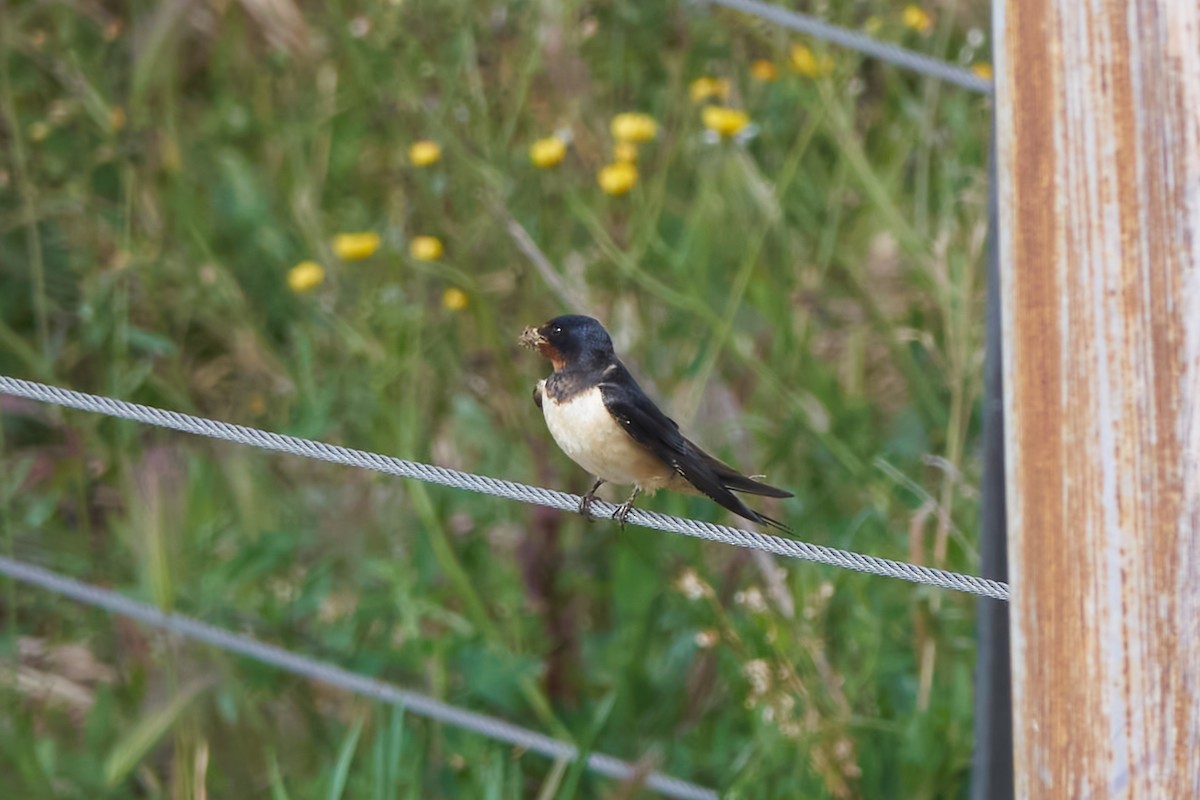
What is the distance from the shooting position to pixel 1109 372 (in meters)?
1.19

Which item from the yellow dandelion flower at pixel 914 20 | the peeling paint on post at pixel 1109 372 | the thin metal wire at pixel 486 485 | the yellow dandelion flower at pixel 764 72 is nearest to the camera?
the peeling paint on post at pixel 1109 372

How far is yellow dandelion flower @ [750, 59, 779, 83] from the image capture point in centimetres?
372

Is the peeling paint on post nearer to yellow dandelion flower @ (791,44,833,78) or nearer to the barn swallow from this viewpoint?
the barn swallow

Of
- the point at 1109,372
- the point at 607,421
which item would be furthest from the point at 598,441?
the point at 1109,372

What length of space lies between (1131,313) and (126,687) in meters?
2.31

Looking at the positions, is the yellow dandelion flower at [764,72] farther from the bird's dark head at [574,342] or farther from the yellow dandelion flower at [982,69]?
the bird's dark head at [574,342]

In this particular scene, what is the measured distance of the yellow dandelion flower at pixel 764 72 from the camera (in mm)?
3720

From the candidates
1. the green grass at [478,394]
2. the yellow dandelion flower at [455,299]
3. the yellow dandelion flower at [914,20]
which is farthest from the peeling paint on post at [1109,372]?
the yellow dandelion flower at [914,20]

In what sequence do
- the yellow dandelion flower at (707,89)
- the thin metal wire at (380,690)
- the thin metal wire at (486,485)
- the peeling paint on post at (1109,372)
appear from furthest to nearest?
the yellow dandelion flower at (707,89)
the thin metal wire at (380,690)
the thin metal wire at (486,485)
the peeling paint on post at (1109,372)

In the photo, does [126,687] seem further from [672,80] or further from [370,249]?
[672,80]

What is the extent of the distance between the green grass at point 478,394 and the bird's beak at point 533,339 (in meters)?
0.43

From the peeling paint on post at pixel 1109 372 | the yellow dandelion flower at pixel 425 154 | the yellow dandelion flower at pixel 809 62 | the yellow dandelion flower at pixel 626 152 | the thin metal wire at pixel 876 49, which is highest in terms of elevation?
the yellow dandelion flower at pixel 809 62

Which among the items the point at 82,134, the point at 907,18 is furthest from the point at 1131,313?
the point at 82,134

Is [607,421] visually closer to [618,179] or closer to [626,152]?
[618,179]
